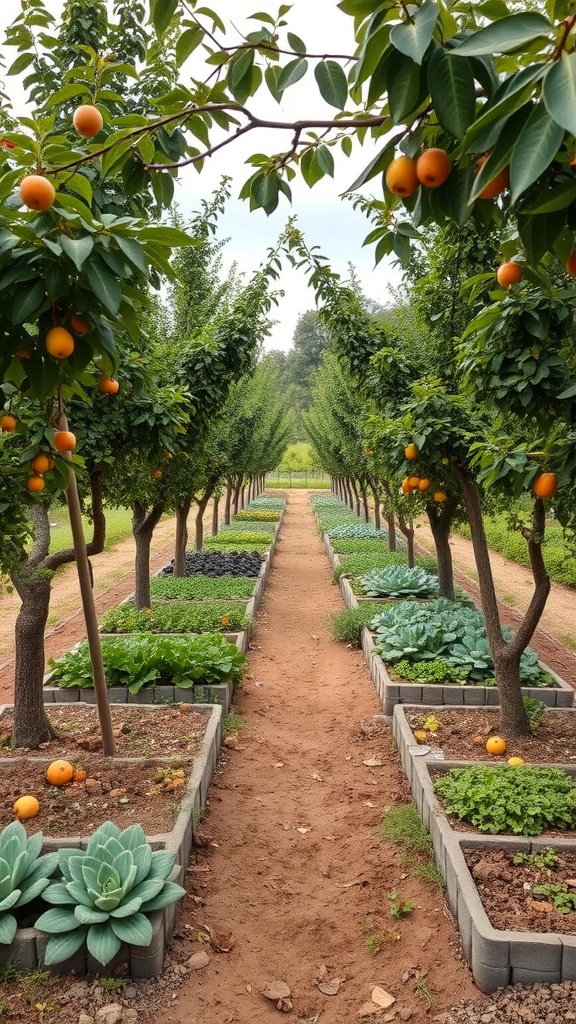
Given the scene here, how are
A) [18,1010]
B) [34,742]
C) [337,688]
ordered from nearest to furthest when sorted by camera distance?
1. [18,1010]
2. [34,742]
3. [337,688]

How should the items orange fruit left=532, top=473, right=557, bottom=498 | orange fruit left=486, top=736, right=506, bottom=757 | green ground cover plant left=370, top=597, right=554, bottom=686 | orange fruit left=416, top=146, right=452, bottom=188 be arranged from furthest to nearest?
green ground cover plant left=370, top=597, right=554, bottom=686 → orange fruit left=486, top=736, right=506, bottom=757 → orange fruit left=532, top=473, right=557, bottom=498 → orange fruit left=416, top=146, right=452, bottom=188

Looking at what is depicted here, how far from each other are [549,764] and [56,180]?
151 inches

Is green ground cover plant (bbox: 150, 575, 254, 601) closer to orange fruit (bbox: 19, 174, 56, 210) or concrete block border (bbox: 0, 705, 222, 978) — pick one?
concrete block border (bbox: 0, 705, 222, 978)

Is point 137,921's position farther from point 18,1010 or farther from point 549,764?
point 549,764

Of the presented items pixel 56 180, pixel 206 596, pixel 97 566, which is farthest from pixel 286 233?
pixel 97 566

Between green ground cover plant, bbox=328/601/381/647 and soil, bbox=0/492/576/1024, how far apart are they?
1.73 metres

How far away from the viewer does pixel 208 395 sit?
6918mm

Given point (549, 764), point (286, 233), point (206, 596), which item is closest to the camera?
point (549, 764)

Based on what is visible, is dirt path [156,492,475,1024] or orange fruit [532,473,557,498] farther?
orange fruit [532,473,557,498]

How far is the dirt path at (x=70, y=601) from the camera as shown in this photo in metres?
7.74

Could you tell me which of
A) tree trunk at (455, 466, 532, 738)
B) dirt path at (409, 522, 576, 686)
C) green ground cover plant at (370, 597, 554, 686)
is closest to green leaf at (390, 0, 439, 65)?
tree trunk at (455, 466, 532, 738)

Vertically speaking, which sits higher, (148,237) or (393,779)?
(148,237)

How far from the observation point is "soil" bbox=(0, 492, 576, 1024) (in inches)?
95.4

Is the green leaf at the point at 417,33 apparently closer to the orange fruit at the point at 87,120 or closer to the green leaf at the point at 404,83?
the green leaf at the point at 404,83
